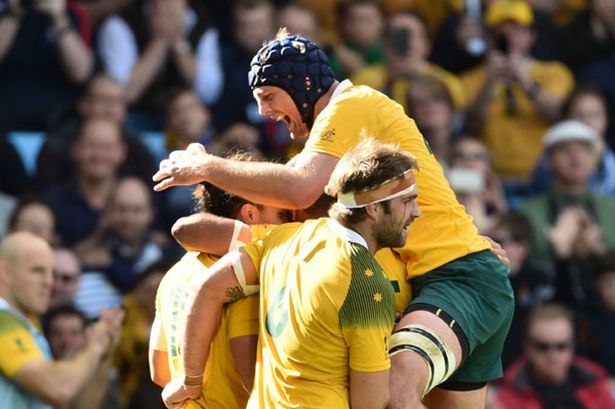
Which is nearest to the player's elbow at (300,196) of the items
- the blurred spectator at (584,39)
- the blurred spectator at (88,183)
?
the blurred spectator at (88,183)

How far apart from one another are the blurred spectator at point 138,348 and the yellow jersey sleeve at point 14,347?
132cm

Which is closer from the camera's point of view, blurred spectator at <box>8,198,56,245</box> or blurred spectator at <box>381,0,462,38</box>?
blurred spectator at <box>8,198,56,245</box>

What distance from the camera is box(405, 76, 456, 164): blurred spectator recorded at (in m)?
11.7

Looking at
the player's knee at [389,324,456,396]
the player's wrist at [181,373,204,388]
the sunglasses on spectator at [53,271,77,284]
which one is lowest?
the sunglasses on spectator at [53,271,77,284]

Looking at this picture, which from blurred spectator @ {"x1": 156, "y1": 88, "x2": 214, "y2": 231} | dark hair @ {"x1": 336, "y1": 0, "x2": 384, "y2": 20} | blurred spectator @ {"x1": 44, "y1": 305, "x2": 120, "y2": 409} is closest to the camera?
blurred spectator @ {"x1": 44, "y1": 305, "x2": 120, "y2": 409}

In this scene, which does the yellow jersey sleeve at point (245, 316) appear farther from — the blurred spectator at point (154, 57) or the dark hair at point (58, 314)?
the blurred spectator at point (154, 57)

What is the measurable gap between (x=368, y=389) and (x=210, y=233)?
1.04m

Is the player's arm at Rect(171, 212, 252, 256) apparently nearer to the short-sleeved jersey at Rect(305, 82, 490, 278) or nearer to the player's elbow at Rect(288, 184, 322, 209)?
the player's elbow at Rect(288, 184, 322, 209)

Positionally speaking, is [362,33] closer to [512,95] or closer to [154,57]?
[512,95]

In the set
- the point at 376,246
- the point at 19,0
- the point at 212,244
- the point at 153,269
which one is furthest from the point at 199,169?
the point at 19,0

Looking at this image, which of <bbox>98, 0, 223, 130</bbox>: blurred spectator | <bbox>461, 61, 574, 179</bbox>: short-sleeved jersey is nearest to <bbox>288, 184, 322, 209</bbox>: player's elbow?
<bbox>98, 0, 223, 130</bbox>: blurred spectator

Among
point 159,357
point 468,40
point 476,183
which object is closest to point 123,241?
point 476,183

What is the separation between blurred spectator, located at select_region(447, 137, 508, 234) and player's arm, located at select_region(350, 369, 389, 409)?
540 cm

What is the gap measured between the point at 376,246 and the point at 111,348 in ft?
11.3
